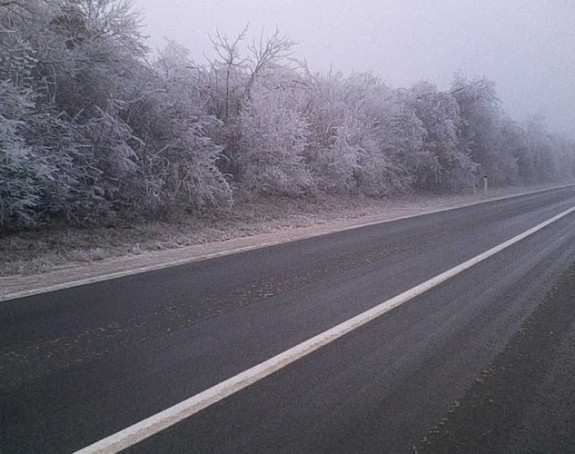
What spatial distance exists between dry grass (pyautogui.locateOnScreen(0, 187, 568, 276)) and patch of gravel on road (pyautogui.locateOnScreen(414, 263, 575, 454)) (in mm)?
7755

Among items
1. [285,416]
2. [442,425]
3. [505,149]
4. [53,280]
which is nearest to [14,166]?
[53,280]

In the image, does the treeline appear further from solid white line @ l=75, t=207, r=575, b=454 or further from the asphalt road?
solid white line @ l=75, t=207, r=575, b=454

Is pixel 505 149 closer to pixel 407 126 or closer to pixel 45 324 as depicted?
pixel 407 126

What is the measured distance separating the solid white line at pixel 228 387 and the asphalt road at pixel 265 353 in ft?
0.26

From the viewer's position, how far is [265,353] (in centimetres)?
468

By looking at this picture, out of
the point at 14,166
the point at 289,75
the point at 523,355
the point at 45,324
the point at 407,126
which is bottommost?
the point at 523,355

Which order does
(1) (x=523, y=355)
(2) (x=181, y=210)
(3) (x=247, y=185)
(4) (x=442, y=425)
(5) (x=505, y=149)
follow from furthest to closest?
(5) (x=505, y=149) → (3) (x=247, y=185) → (2) (x=181, y=210) → (1) (x=523, y=355) → (4) (x=442, y=425)

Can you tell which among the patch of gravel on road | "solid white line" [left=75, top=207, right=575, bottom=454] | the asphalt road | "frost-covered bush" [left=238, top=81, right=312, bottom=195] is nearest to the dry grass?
"frost-covered bush" [left=238, top=81, right=312, bottom=195]

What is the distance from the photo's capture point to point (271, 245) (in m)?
11.8

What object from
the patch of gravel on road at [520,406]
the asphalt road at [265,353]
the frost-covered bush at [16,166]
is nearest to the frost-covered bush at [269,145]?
the frost-covered bush at [16,166]

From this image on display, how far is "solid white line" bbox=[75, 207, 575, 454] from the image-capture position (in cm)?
314

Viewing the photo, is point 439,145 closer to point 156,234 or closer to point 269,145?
point 269,145

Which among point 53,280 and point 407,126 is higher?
point 407,126

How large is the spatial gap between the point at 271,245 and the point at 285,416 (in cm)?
838
